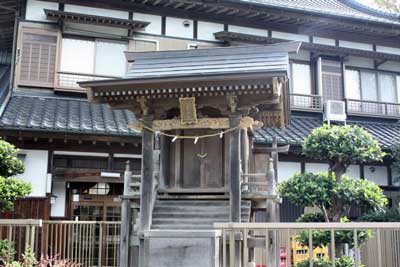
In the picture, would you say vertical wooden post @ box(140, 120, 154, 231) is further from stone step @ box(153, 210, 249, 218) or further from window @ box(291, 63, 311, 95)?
window @ box(291, 63, 311, 95)

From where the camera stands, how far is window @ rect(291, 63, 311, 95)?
1928cm

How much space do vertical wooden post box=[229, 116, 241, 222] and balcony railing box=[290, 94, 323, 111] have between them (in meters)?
8.32

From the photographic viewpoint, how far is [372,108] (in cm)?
1961

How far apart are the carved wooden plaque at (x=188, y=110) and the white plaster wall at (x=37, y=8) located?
8.65m

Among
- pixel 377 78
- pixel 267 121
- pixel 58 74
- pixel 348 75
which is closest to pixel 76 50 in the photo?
pixel 58 74

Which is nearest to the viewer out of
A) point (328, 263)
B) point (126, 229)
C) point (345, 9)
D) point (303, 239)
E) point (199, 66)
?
point (328, 263)

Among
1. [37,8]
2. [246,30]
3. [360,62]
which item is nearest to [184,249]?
[37,8]

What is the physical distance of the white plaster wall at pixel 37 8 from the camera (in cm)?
1695

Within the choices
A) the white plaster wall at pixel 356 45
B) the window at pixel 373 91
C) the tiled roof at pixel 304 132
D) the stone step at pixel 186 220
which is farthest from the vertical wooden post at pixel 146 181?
the white plaster wall at pixel 356 45

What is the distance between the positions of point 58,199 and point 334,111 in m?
10.3

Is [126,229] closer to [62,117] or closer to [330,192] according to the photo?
[330,192]

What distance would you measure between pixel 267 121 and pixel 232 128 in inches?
107

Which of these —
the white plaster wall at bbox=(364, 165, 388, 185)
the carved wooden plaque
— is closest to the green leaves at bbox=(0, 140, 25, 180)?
the carved wooden plaque

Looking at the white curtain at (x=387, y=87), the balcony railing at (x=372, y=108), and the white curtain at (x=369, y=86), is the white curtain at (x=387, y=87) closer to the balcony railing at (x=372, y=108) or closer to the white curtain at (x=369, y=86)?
the white curtain at (x=369, y=86)
